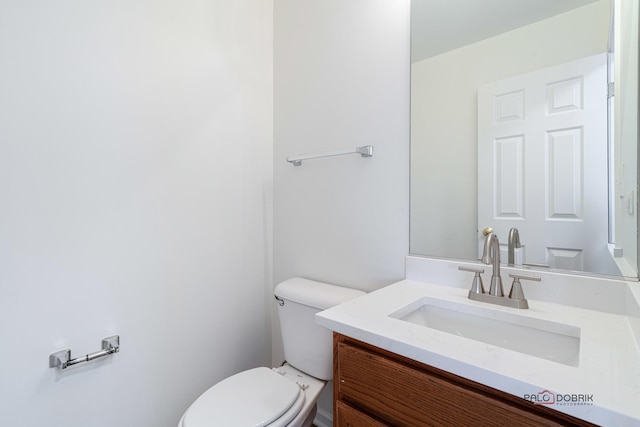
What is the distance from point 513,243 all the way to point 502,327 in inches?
11.8

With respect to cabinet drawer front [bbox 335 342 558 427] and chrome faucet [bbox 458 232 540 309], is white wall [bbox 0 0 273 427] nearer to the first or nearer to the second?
cabinet drawer front [bbox 335 342 558 427]

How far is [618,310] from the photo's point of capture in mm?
790

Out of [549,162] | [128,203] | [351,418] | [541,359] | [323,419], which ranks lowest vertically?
[323,419]

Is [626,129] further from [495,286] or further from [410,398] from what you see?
[410,398]

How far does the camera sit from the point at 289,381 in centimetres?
116

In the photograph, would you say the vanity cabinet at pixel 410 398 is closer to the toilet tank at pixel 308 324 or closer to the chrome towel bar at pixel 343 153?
the toilet tank at pixel 308 324

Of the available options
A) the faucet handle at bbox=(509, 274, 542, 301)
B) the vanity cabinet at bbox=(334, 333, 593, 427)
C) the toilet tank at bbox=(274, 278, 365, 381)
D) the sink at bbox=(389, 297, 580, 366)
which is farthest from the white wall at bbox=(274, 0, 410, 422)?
the vanity cabinet at bbox=(334, 333, 593, 427)

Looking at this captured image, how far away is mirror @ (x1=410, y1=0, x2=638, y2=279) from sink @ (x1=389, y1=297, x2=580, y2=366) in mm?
240

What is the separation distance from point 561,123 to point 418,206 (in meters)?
0.51

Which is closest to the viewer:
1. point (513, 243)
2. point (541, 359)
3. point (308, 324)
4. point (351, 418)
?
point (541, 359)

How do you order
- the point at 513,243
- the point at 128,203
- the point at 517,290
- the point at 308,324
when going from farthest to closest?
the point at 308,324, the point at 128,203, the point at 513,243, the point at 517,290

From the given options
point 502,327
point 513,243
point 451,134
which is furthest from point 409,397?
point 451,134

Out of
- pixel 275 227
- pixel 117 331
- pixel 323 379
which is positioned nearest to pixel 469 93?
pixel 275 227

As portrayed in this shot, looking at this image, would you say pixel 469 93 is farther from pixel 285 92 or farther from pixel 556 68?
pixel 285 92
